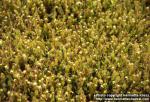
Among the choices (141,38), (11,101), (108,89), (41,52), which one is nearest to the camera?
(11,101)

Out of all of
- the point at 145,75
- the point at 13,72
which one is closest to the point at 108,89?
the point at 145,75

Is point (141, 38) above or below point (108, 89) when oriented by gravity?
above

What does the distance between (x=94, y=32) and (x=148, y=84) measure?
54.4 inches

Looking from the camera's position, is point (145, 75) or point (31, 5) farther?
point (31, 5)

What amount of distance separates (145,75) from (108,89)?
2.11 feet

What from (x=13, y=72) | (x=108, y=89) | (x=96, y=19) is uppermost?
(x=96, y=19)

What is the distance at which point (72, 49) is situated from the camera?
19.6 feet

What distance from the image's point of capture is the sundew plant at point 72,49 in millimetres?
5418

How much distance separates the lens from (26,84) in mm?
5410

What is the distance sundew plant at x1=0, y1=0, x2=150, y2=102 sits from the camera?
542cm

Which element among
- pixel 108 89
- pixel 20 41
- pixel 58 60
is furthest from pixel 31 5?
pixel 108 89

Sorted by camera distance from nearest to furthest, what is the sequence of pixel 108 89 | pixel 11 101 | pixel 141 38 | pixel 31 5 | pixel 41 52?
pixel 11 101, pixel 108 89, pixel 41 52, pixel 141 38, pixel 31 5

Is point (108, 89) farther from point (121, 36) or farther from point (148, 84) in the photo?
point (121, 36)

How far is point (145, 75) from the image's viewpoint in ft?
18.3
